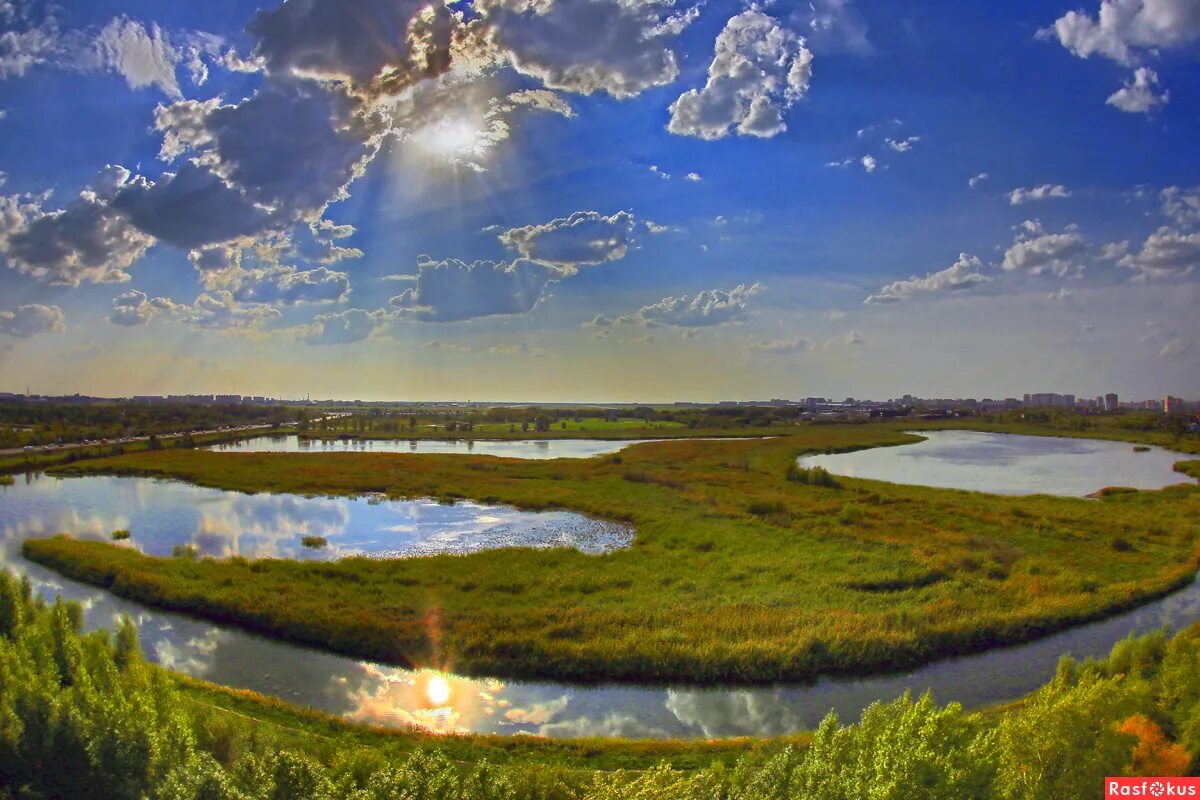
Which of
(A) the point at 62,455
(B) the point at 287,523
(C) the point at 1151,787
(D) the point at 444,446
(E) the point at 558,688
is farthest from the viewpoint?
(D) the point at 444,446

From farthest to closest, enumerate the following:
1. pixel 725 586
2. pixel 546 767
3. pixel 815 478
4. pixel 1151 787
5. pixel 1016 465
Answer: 1. pixel 1016 465
2. pixel 815 478
3. pixel 725 586
4. pixel 546 767
5. pixel 1151 787

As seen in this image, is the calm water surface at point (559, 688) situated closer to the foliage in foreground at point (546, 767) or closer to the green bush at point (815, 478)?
the foliage in foreground at point (546, 767)

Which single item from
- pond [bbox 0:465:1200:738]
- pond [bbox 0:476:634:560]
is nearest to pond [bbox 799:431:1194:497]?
pond [bbox 0:465:1200:738]

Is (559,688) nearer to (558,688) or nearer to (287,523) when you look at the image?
(558,688)

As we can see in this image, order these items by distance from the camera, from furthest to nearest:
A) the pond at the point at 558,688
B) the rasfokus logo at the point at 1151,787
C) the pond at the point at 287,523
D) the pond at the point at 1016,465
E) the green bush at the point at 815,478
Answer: the pond at the point at 1016,465 → the green bush at the point at 815,478 → the pond at the point at 287,523 → the pond at the point at 558,688 → the rasfokus logo at the point at 1151,787

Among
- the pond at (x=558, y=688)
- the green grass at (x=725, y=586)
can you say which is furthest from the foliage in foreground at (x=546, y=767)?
the green grass at (x=725, y=586)

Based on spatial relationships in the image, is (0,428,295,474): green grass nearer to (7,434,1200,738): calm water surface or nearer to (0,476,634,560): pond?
(0,476,634,560): pond

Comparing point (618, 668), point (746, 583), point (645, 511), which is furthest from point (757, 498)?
point (618, 668)

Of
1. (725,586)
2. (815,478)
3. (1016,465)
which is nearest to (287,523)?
(725,586)
